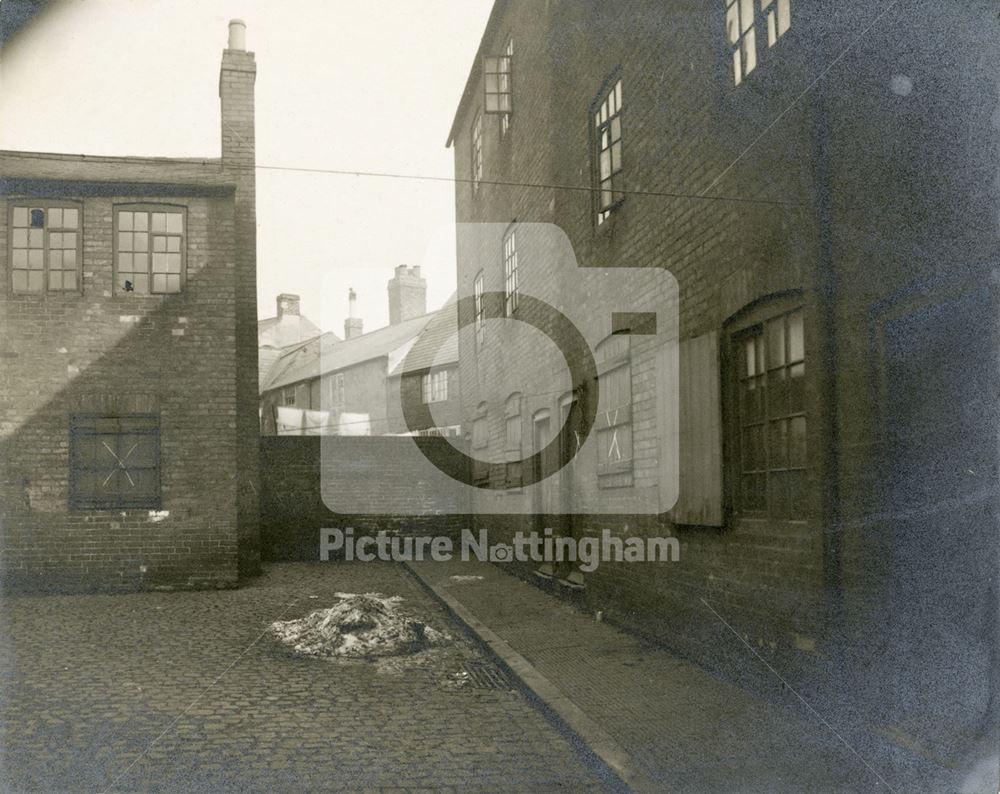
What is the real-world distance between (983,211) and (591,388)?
6165 millimetres

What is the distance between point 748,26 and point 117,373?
9.97 m

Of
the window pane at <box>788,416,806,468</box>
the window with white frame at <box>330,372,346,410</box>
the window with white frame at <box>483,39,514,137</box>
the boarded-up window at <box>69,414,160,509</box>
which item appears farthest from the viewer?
the window with white frame at <box>330,372,346,410</box>

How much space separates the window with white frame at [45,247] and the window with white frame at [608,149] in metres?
7.70

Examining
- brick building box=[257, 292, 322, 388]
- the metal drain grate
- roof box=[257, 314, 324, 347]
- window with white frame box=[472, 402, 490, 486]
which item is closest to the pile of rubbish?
the metal drain grate

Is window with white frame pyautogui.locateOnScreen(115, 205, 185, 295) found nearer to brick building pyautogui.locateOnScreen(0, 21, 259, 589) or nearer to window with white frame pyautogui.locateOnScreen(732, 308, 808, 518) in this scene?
brick building pyautogui.locateOnScreen(0, 21, 259, 589)

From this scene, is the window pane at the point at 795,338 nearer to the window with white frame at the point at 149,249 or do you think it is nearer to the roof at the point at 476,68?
the window with white frame at the point at 149,249

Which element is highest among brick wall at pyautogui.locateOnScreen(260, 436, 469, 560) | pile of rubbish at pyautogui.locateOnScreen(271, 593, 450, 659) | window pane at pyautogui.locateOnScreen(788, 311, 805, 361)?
window pane at pyautogui.locateOnScreen(788, 311, 805, 361)

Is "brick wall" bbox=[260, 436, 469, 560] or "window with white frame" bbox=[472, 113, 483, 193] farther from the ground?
"window with white frame" bbox=[472, 113, 483, 193]

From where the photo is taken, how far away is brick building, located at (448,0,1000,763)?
4.33 metres

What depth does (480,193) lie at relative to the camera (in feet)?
55.3

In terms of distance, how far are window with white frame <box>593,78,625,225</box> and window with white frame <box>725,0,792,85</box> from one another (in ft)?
7.37

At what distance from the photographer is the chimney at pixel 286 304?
47719mm

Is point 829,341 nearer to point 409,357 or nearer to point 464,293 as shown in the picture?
point 464,293

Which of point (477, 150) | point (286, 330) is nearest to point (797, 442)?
point (477, 150)
